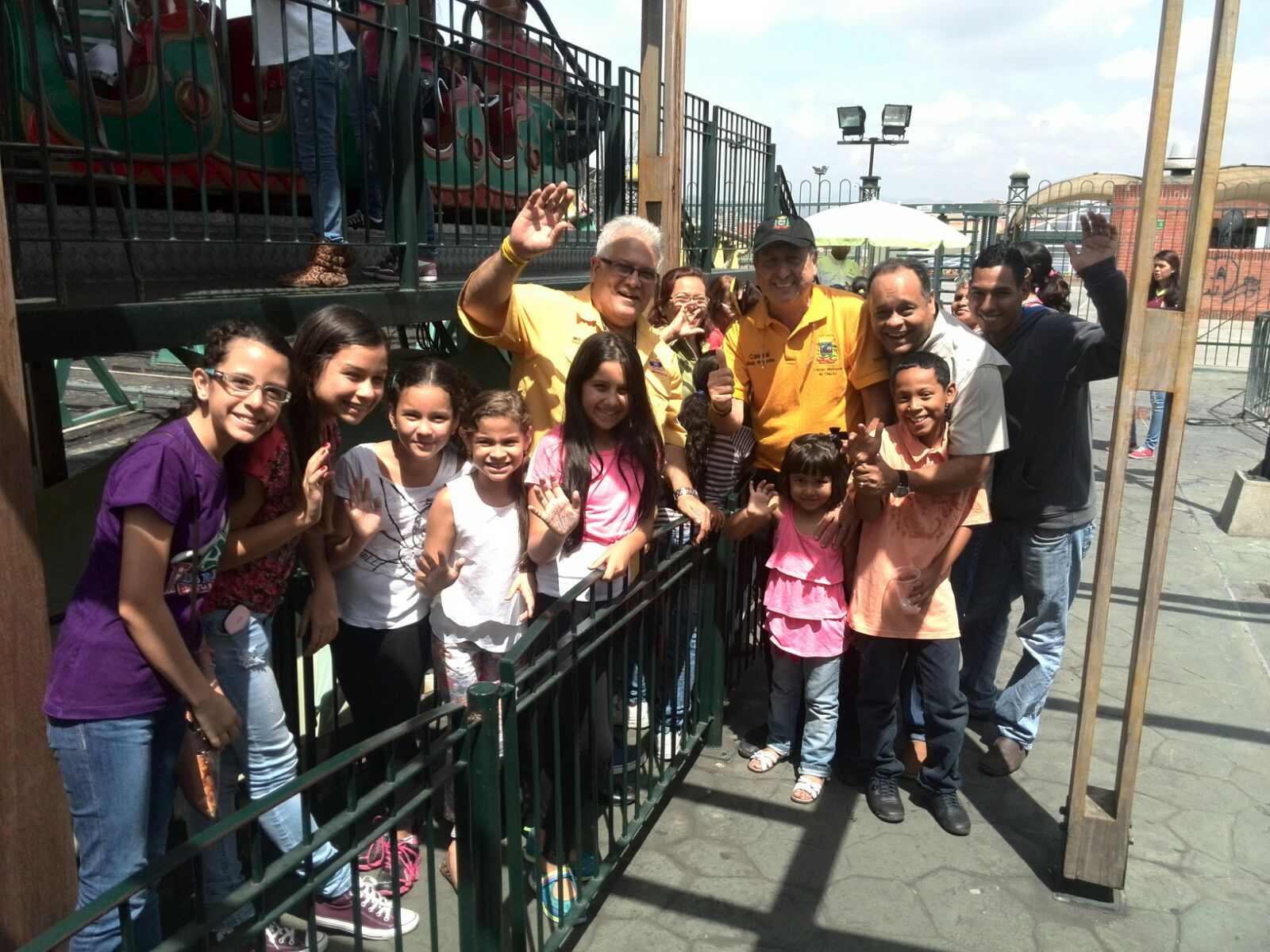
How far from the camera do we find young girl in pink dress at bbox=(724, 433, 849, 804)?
3.38m

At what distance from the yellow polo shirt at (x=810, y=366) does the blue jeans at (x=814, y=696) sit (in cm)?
75

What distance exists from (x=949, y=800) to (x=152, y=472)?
274cm

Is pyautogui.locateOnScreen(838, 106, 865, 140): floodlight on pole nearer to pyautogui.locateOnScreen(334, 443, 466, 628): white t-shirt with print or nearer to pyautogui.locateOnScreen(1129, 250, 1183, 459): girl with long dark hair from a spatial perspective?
pyautogui.locateOnScreen(1129, 250, 1183, 459): girl with long dark hair

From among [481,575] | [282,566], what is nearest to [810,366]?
[481,575]

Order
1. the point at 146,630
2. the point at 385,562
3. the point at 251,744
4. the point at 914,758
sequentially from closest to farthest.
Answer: the point at 146,630, the point at 251,744, the point at 385,562, the point at 914,758

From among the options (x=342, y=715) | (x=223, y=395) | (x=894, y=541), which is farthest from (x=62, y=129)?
(x=894, y=541)

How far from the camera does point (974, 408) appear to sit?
3.06 meters

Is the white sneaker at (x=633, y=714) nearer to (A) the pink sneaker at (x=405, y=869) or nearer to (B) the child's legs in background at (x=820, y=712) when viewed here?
(B) the child's legs in background at (x=820, y=712)

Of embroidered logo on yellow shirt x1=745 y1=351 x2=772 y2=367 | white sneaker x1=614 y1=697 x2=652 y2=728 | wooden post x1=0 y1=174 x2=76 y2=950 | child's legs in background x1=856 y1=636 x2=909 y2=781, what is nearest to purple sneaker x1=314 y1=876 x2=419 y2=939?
wooden post x1=0 y1=174 x2=76 y2=950

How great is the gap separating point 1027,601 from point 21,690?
3207 millimetres

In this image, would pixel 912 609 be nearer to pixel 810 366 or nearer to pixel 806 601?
pixel 806 601

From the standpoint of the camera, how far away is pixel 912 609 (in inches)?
126

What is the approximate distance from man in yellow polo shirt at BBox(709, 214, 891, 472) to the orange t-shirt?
22cm

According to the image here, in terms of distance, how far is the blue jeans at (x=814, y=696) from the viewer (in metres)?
3.48
